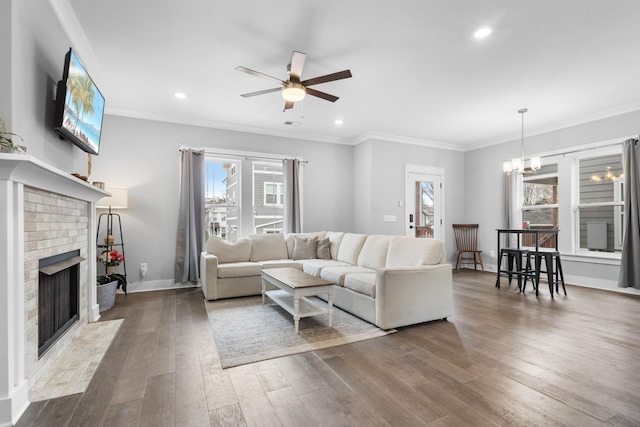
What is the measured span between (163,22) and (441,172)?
5.86m

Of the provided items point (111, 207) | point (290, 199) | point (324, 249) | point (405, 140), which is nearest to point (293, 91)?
point (324, 249)

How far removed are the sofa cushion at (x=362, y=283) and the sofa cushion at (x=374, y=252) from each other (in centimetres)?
54

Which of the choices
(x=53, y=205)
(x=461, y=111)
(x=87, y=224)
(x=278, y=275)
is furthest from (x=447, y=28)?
(x=87, y=224)

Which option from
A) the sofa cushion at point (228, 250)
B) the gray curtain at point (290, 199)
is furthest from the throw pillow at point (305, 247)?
the sofa cushion at point (228, 250)

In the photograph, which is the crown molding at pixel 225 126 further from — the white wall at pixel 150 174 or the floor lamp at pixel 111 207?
the floor lamp at pixel 111 207

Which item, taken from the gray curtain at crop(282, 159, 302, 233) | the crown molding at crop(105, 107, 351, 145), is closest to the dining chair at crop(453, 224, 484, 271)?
the crown molding at crop(105, 107, 351, 145)

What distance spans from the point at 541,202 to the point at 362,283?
4646 millimetres

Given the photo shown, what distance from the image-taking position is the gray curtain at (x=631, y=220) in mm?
4457

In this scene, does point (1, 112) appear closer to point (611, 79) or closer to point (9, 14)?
point (9, 14)

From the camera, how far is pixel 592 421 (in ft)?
5.47

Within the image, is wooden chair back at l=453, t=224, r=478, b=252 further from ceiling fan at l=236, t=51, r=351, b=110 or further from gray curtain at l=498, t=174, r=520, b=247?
ceiling fan at l=236, t=51, r=351, b=110

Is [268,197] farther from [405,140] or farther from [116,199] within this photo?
[405,140]

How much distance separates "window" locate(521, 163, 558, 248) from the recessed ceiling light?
395cm

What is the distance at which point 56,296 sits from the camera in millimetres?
2549
